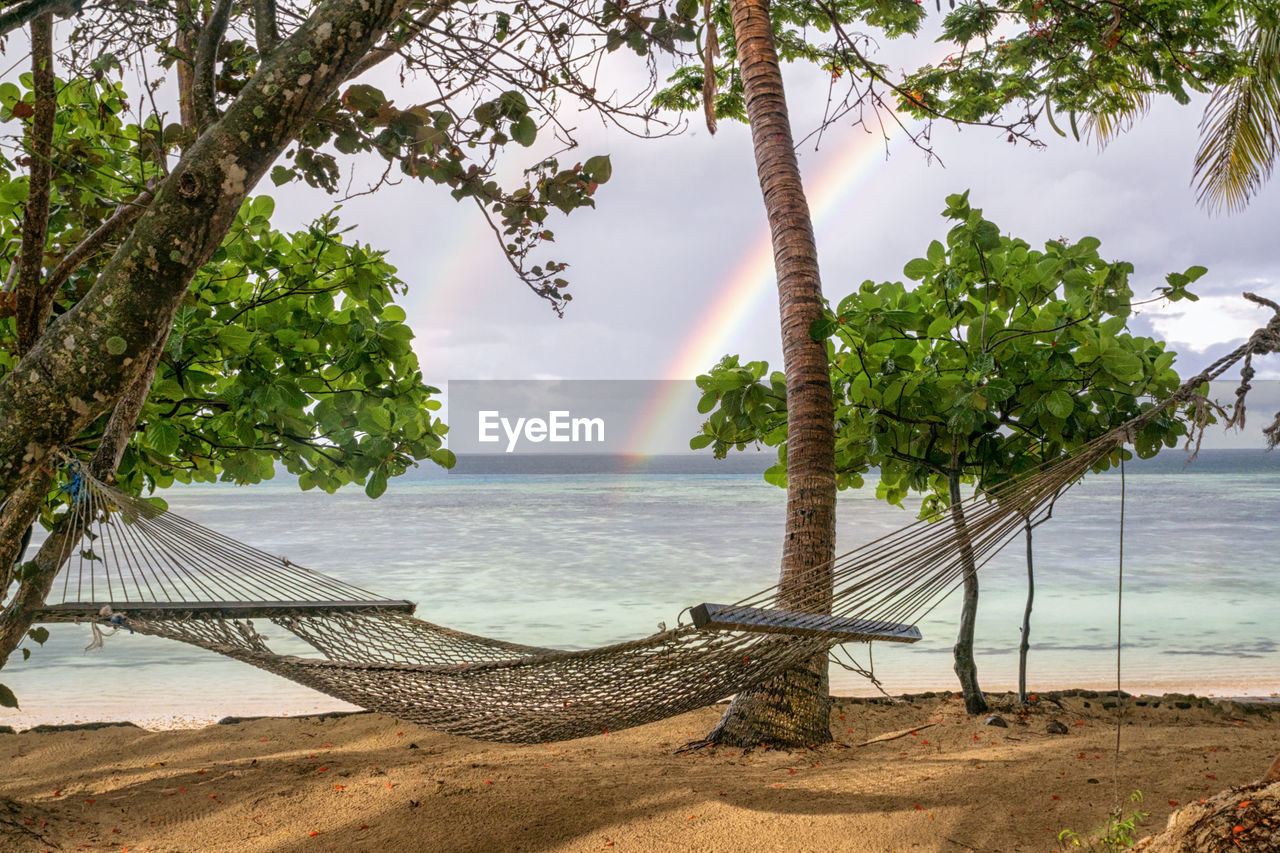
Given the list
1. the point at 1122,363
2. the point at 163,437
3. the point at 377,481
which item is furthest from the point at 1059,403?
the point at 163,437

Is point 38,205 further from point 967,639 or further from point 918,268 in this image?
point 967,639

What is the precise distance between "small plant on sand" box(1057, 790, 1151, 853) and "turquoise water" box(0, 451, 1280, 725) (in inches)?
107

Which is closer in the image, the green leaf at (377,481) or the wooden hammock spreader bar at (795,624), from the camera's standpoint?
A: the wooden hammock spreader bar at (795,624)

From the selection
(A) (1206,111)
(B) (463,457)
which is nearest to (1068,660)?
(A) (1206,111)

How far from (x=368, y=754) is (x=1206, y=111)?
499 cm

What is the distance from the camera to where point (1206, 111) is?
450 centimetres

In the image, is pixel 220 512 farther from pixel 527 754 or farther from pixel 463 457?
pixel 463 457

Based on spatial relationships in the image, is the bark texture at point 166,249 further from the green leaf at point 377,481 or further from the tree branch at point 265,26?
the green leaf at point 377,481

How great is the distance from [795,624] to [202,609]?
121 cm

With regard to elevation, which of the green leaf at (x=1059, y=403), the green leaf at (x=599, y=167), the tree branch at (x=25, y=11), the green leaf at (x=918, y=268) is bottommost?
the green leaf at (x=1059, y=403)

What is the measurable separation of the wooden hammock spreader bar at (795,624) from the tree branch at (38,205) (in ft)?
4.21

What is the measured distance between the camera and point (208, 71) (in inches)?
55.9

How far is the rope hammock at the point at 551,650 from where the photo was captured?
148cm

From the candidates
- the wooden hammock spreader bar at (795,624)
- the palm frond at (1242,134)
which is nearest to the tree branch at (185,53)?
the wooden hammock spreader bar at (795,624)
